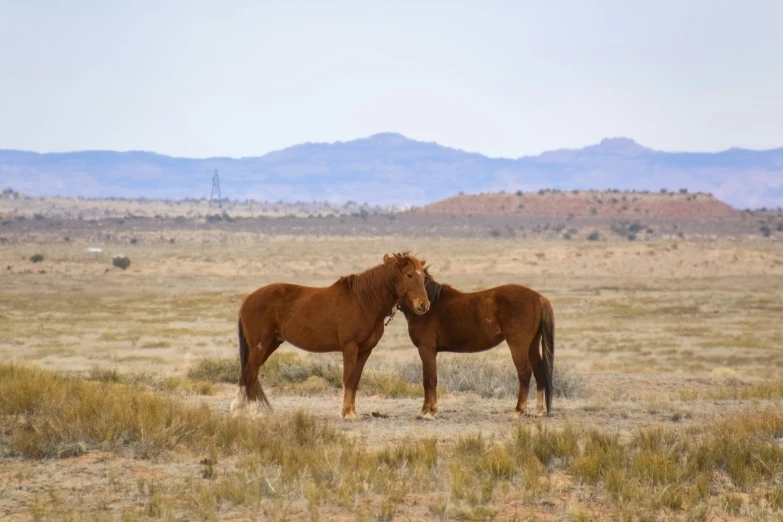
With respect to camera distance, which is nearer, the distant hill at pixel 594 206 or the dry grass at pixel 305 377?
the dry grass at pixel 305 377

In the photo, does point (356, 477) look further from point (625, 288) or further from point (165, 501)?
point (625, 288)

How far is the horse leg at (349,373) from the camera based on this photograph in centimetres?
1128

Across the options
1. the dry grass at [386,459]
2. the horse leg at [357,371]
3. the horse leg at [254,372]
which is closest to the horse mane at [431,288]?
the horse leg at [357,371]

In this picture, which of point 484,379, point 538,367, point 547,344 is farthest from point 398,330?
point 547,344

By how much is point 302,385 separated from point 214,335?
40.7 feet

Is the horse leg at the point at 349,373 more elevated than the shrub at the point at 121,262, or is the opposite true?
the horse leg at the point at 349,373

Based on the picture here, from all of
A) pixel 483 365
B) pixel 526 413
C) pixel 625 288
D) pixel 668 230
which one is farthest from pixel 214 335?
pixel 668 230

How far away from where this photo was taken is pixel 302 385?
15430 millimetres

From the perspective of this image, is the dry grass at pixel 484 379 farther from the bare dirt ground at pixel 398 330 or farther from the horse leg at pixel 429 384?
the horse leg at pixel 429 384

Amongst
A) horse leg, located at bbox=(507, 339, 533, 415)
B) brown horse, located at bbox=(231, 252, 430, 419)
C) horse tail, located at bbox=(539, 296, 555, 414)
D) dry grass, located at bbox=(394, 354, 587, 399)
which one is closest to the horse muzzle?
brown horse, located at bbox=(231, 252, 430, 419)

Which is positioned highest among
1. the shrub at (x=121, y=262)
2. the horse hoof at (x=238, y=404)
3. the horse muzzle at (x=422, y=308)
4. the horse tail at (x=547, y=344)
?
the horse muzzle at (x=422, y=308)

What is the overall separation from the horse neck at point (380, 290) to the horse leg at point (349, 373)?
52 centimetres

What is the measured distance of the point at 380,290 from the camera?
1131 cm

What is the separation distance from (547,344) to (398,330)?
1889 cm
